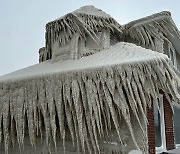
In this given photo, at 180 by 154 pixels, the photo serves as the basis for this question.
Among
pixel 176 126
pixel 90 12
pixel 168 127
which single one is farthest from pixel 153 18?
pixel 176 126

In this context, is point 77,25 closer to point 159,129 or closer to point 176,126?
point 159,129

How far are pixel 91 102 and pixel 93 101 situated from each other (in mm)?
47

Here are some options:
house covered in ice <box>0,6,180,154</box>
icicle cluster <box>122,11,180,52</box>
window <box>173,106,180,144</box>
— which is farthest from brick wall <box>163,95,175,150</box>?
icicle cluster <box>122,11,180,52</box>

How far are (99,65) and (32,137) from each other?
228 centimetres

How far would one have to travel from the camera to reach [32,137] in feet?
18.9

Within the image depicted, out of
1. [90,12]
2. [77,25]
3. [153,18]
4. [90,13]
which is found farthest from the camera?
[153,18]

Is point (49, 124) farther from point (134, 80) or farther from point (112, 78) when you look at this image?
point (134, 80)

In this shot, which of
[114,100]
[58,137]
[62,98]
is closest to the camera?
[114,100]

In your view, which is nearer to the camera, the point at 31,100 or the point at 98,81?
the point at 98,81

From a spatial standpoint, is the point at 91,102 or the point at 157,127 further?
the point at 157,127

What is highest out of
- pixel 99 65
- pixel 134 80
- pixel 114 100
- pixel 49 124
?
pixel 99 65

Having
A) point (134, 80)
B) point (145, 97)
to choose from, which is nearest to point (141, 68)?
point (134, 80)

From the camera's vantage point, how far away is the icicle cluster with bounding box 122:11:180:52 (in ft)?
30.1

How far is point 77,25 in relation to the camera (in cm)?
838
